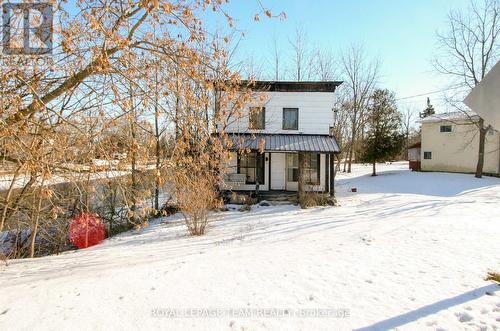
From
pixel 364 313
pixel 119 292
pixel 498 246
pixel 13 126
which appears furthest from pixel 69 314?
pixel 498 246

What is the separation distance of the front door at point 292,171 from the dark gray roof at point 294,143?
1344 mm

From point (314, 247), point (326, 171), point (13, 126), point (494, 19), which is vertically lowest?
point (314, 247)

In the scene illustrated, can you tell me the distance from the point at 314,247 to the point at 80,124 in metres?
5.51

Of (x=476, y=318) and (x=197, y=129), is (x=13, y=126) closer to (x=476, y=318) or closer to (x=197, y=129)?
(x=197, y=129)

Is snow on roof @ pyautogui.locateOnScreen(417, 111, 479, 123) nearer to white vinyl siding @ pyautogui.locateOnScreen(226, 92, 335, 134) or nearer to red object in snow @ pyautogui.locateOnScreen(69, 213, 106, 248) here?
white vinyl siding @ pyautogui.locateOnScreen(226, 92, 335, 134)

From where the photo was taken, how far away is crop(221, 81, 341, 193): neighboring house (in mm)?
15969

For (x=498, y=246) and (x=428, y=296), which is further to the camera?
(x=498, y=246)

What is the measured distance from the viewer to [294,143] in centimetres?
1512

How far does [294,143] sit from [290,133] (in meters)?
1.33

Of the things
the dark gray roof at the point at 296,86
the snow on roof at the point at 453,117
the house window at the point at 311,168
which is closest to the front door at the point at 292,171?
the house window at the point at 311,168

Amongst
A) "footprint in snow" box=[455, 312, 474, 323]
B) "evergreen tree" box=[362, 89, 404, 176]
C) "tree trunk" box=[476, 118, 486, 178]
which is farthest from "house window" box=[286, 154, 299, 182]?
"tree trunk" box=[476, 118, 486, 178]

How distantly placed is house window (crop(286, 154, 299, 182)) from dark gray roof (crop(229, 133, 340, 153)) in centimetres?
133

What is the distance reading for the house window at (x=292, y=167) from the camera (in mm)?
16703

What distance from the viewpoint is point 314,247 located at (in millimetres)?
6875
